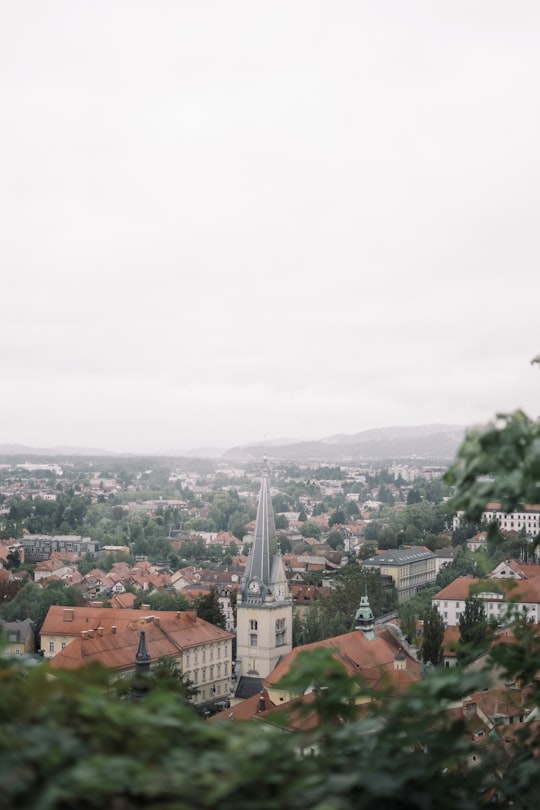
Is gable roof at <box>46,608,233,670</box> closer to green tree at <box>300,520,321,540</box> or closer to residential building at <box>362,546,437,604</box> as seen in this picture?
residential building at <box>362,546,437,604</box>

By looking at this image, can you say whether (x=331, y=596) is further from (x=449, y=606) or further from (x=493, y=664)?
(x=493, y=664)

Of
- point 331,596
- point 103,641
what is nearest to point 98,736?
point 103,641

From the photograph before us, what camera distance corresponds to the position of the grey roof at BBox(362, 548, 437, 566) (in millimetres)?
76225

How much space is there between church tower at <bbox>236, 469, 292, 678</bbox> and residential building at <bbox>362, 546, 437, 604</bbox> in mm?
29651

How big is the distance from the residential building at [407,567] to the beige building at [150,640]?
1168 inches

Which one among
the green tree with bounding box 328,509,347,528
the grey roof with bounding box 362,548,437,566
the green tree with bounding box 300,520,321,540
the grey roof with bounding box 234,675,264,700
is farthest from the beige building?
the green tree with bounding box 328,509,347,528

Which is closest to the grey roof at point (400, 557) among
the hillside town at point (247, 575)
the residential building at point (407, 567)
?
the residential building at point (407, 567)

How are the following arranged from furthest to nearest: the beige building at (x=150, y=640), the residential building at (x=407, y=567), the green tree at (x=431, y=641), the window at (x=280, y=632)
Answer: the residential building at (x=407, y=567) → the window at (x=280, y=632) → the beige building at (x=150, y=640) → the green tree at (x=431, y=641)

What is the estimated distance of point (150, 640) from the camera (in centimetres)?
4016

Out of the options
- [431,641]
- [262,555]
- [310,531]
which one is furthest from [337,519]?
[431,641]

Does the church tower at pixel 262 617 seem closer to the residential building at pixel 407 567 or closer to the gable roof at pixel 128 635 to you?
the gable roof at pixel 128 635

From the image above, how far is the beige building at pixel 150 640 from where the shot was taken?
1480 inches

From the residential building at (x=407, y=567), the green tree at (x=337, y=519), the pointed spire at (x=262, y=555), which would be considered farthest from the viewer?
the green tree at (x=337, y=519)

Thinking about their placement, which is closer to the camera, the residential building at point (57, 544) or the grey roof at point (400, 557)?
the grey roof at point (400, 557)
